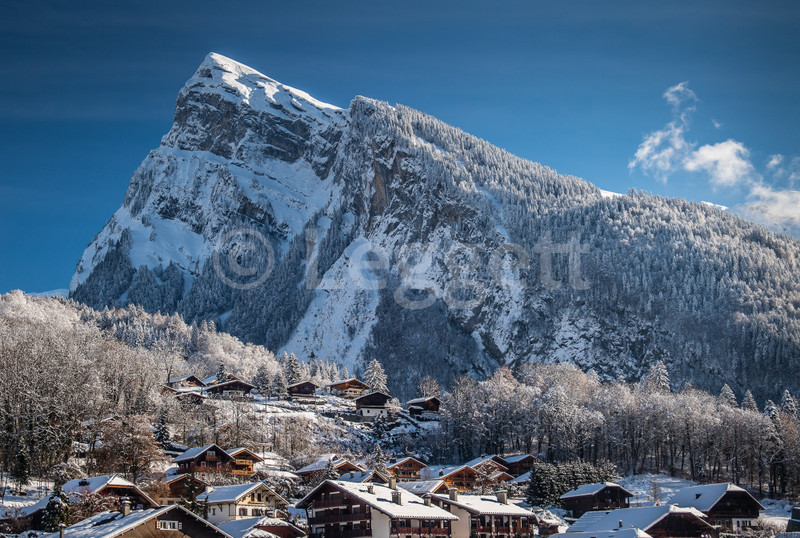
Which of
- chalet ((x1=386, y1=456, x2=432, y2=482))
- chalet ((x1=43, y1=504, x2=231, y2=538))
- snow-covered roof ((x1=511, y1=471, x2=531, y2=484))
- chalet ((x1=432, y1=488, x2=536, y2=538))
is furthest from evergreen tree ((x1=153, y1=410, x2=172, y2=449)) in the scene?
chalet ((x1=43, y1=504, x2=231, y2=538))

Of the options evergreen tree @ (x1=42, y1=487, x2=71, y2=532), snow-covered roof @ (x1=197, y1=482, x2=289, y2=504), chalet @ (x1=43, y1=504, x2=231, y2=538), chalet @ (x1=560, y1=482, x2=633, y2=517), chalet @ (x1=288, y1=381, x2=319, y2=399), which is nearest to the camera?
chalet @ (x1=43, y1=504, x2=231, y2=538)

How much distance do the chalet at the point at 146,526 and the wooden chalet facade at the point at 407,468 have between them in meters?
46.8

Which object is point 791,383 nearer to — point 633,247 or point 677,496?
point 633,247

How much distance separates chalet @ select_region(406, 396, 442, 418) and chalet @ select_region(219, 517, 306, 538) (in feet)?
229

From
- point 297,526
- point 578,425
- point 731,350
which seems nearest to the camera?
point 297,526

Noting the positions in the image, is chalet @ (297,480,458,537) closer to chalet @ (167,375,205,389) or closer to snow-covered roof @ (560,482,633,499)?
snow-covered roof @ (560,482,633,499)

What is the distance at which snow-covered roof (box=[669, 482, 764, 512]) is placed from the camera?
8300 centimetres

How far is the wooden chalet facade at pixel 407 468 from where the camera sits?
338 ft

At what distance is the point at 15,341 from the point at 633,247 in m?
126

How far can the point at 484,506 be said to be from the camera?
78.9 m

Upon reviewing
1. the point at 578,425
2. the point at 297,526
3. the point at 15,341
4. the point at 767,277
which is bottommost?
the point at 297,526

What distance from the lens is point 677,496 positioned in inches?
3474

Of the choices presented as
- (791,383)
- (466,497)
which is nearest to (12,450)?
(466,497)

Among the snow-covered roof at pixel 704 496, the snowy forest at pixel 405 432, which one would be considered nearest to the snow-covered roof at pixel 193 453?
the snowy forest at pixel 405 432
